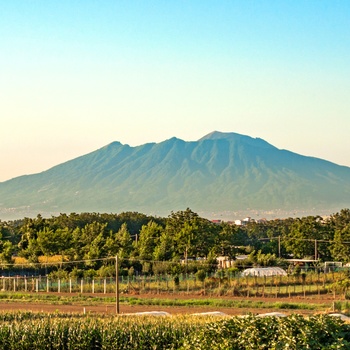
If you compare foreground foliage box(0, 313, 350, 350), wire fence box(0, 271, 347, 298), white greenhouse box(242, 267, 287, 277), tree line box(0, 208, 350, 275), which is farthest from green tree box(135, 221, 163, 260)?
foreground foliage box(0, 313, 350, 350)

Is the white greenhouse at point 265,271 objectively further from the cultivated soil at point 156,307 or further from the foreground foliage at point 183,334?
the foreground foliage at point 183,334

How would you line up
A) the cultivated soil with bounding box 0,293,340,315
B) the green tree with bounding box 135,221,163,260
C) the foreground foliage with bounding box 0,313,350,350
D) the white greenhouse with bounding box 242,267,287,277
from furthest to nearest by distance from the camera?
the green tree with bounding box 135,221,163,260, the white greenhouse with bounding box 242,267,287,277, the cultivated soil with bounding box 0,293,340,315, the foreground foliage with bounding box 0,313,350,350

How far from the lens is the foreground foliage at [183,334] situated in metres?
15.1

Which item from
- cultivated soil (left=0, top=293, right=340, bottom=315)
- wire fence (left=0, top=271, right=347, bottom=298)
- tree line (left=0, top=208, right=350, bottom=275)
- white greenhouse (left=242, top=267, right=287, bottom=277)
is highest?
tree line (left=0, top=208, right=350, bottom=275)

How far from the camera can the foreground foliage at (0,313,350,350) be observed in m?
15.1

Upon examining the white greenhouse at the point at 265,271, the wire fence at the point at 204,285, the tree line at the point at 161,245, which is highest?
the tree line at the point at 161,245

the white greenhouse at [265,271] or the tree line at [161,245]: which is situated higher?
the tree line at [161,245]

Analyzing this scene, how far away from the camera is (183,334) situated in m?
19.0

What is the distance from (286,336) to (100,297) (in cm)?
2952

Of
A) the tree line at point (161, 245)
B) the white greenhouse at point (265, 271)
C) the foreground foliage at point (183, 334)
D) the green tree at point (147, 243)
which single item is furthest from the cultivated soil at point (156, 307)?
the green tree at point (147, 243)

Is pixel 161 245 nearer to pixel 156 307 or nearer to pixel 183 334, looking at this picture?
pixel 156 307

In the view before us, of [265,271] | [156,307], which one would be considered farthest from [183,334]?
[265,271]

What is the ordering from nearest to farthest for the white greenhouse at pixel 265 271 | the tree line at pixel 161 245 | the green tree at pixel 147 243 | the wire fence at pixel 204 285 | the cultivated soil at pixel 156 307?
the cultivated soil at pixel 156 307 < the wire fence at pixel 204 285 < the white greenhouse at pixel 265 271 < the tree line at pixel 161 245 < the green tree at pixel 147 243

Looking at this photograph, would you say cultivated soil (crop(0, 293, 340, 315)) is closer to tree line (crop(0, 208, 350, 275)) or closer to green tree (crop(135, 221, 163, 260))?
tree line (crop(0, 208, 350, 275))
